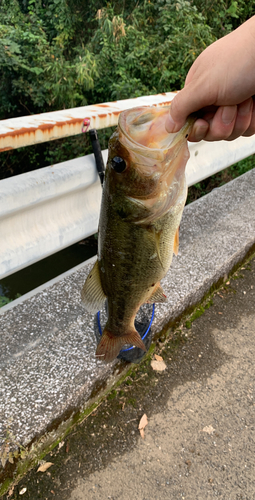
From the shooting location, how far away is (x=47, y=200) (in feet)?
7.67

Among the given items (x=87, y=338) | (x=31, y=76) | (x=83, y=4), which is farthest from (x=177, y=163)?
(x=83, y=4)

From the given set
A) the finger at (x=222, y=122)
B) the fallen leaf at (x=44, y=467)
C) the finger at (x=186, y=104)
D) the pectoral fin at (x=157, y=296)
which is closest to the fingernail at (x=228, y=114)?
the finger at (x=222, y=122)

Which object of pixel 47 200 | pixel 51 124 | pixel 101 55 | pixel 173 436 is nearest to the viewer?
pixel 51 124

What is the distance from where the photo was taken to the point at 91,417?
225 centimetres

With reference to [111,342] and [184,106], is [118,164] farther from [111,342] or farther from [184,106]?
[111,342]

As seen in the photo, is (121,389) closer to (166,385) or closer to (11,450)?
(166,385)

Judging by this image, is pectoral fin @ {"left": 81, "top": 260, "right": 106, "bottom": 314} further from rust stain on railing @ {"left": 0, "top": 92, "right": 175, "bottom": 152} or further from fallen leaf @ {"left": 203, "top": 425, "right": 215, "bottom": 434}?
fallen leaf @ {"left": 203, "top": 425, "right": 215, "bottom": 434}

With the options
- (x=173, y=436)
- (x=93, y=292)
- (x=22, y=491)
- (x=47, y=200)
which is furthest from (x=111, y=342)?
(x=47, y=200)

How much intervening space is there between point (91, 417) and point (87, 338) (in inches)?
18.6

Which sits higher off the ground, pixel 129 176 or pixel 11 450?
pixel 129 176

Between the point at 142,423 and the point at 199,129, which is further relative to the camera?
the point at 142,423

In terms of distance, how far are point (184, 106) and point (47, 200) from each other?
1.24 meters

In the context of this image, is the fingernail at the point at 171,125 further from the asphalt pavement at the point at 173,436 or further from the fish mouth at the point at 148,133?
the asphalt pavement at the point at 173,436

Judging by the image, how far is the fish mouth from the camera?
1399 millimetres
